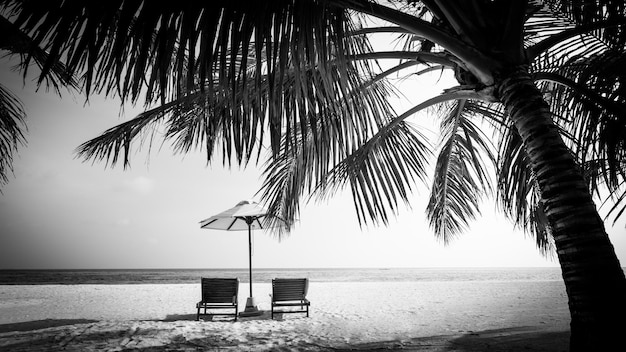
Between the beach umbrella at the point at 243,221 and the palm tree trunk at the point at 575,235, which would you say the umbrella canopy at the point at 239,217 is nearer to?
the beach umbrella at the point at 243,221

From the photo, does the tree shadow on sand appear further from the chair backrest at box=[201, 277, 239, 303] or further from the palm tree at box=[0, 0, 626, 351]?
the chair backrest at box=[201, 277, 239, 303]

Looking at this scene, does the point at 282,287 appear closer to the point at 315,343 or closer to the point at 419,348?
the point at 315,343

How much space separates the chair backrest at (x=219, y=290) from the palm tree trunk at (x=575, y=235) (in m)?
5.19

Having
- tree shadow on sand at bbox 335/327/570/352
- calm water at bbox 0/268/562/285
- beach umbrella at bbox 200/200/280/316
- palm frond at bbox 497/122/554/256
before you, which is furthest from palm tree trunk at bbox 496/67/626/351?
calm water at bbox 0/268/562/285

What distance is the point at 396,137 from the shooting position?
3.56 metres

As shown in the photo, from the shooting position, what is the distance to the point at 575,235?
1.65 m

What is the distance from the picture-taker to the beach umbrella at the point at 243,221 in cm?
664

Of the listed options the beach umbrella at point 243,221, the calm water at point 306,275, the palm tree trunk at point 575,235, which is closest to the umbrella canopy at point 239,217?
the beach umbrella at point 243,221

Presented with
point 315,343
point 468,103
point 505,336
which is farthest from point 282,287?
point 468,103

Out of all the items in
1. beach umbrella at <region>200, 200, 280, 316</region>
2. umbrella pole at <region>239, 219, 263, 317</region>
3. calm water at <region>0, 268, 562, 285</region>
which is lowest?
calm water at <region>0, 268, 562, 285</region>

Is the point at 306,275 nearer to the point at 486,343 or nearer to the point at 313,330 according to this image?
the point at 313,330

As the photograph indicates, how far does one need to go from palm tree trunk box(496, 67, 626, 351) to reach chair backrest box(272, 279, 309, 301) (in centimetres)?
484

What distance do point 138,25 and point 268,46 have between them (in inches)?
19.2

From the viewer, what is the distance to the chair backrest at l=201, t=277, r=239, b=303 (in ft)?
19.5
